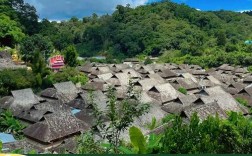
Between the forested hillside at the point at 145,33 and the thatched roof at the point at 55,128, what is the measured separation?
70.2ft

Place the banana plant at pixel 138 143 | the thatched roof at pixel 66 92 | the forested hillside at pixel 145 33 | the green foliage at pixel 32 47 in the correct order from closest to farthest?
1. the banana plant at pixel 138 143
2. the thatched roof at pixel 66 92
3. the green foliage at pixel 32 47
4. the forested hillside at pixel 145 33

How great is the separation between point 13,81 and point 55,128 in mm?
10422

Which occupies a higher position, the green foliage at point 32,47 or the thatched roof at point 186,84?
the green foliage at point 32,47

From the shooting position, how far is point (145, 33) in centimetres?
7444

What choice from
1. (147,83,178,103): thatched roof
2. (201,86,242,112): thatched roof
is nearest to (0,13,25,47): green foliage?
(147,83,178,103): thatched roof

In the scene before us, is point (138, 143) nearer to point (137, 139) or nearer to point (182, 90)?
point (137, 139)

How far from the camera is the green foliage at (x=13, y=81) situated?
90.4ft

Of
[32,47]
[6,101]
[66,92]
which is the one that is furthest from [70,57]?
[6,101]

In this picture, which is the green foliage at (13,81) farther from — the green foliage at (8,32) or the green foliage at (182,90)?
the green foliage at (8,32)

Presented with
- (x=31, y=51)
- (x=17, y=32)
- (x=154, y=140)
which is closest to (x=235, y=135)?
(x=154, y=140)

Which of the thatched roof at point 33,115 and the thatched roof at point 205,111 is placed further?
the thatched roof at point 33,115

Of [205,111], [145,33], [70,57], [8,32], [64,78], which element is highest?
[8,32]

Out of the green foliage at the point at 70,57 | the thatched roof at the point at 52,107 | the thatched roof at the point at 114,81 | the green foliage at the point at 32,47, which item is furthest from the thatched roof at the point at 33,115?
the green foliage at the point at 70,57

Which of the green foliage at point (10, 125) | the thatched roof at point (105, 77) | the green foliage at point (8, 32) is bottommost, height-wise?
the green foliage at point (10, 125)
